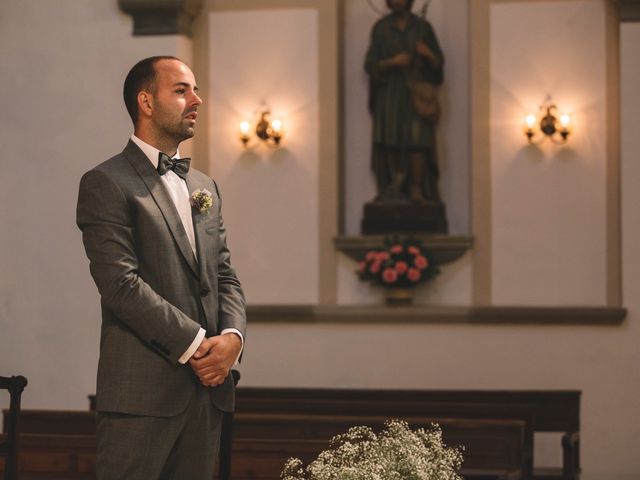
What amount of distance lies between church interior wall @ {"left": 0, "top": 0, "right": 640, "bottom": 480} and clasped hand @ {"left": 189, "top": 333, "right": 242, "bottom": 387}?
5.29 meters

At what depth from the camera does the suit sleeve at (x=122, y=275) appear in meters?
3.15

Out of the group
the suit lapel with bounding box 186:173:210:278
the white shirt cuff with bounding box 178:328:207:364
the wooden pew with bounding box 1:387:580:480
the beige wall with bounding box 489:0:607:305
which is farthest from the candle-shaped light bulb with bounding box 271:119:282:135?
the white shirt cuff with bounding box 178:328:207:364

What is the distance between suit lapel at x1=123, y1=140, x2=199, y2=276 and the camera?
3295mm

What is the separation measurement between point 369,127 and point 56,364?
9.64 ft

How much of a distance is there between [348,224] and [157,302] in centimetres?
574

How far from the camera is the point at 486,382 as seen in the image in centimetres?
831

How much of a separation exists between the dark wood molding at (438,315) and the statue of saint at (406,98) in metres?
0.84

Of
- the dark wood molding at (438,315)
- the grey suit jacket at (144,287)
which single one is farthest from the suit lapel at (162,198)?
the dark wood molding at (438,315)

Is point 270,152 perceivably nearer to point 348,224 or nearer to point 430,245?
point 348,224

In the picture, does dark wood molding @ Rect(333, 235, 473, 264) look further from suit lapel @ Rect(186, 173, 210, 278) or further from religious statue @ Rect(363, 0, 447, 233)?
suit lapel @ Rect(186, 173, 210, 278)

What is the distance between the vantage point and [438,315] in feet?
27.5

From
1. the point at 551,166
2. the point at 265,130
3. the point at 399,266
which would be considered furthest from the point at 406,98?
the point at 399,266

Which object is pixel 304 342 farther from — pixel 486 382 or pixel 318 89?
pixel 318 89

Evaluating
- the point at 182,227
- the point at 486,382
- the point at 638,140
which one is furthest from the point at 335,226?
the point at 182,227
